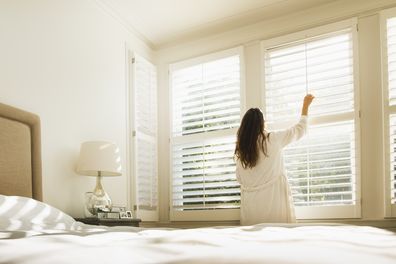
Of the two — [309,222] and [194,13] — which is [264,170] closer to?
[309,222]

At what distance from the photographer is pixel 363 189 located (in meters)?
3.48

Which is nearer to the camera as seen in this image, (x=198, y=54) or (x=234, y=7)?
(x=234, y=7)

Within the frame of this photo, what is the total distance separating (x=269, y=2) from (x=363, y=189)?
1.91 metres

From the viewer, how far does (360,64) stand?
361 centimetres

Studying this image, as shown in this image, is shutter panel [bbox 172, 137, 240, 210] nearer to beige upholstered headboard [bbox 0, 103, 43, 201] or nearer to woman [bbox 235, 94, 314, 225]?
woman [bbox 235, 94, 314, 225]

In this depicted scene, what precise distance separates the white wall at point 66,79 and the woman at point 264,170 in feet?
4.28

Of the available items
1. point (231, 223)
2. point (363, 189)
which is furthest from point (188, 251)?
point (231, 223)

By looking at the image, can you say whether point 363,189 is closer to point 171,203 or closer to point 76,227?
point 171,203

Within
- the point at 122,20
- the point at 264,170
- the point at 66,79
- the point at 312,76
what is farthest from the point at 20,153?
the point at 312,76

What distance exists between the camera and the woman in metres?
3.35

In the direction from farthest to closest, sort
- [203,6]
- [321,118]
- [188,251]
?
[203,6], [321,118], [188,251]

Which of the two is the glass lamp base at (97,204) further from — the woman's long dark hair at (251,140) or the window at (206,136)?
the window at (206,136)

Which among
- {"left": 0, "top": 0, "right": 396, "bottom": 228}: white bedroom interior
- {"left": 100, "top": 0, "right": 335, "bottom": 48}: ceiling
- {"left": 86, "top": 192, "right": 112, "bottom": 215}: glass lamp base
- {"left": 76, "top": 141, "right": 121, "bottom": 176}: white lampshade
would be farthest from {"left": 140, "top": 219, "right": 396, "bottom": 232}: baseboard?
A: {"left": 100, "top": 0, "right": 335, "bottom": 48}: ceiling

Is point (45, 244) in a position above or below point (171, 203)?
above
